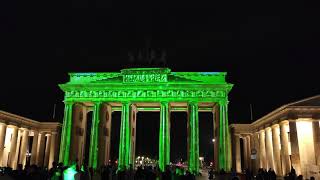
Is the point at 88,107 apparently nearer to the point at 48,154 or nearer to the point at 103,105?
the point at 103,105

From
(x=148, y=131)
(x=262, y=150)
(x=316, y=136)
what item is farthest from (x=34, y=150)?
(x=316, y=136)

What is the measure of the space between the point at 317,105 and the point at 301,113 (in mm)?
1961

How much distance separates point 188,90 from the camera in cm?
4400

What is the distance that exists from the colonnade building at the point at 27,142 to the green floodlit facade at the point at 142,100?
854 centimetres

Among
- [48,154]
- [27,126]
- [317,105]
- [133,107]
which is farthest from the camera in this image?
[48,154]

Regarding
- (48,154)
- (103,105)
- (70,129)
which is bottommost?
(48,154)

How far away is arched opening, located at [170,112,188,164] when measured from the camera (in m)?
76.1

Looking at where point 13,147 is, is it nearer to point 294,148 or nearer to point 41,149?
point 41,149

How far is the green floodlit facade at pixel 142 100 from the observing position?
4294 centimetres

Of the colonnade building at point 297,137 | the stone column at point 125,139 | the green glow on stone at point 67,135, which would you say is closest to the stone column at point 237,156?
the colonnade building at point 297,137

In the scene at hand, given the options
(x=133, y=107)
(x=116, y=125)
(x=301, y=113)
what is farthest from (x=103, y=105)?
(x=116, y=125)

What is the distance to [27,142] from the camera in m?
52.4

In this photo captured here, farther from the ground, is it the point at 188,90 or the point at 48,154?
the point at 188,90

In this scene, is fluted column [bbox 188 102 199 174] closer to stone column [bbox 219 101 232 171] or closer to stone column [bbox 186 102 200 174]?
stone column [bbox 186 102 200 174]
